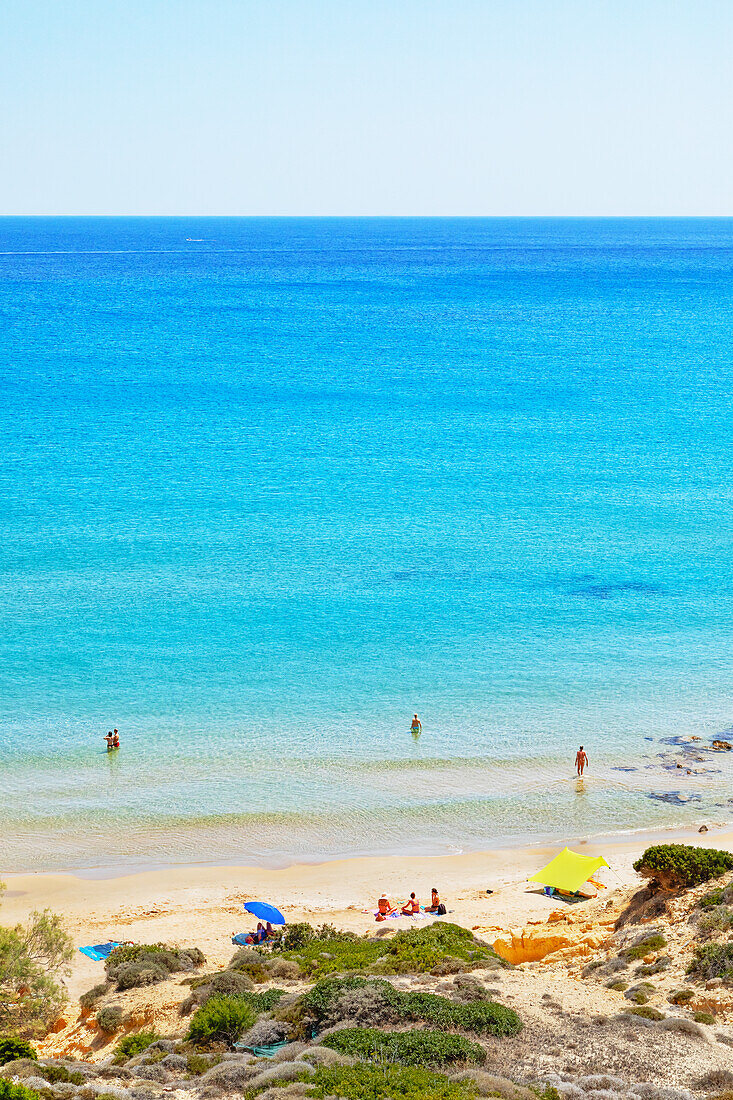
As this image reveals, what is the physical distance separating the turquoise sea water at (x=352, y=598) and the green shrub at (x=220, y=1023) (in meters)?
10.4

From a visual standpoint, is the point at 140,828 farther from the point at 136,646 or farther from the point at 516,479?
the point at 516,479

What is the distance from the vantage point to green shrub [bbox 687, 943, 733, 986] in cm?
1579

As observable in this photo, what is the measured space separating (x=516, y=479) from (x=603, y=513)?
6561mm

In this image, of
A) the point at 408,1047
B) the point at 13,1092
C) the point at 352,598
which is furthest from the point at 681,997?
the point at 352,598

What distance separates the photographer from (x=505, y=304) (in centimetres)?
12175

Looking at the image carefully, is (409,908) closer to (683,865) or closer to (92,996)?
(683,865)

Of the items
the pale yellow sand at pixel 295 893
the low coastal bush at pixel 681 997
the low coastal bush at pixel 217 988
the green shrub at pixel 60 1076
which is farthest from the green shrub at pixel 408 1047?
the pale yellow sand at pixel 295 893

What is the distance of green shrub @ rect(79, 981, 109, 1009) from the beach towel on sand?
1.89 meters

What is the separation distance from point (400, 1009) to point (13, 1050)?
571cm

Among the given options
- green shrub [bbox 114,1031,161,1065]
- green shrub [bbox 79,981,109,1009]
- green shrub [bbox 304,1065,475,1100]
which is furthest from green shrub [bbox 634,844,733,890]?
green shrub [bbox 79,981,109,1009]

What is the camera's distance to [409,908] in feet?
73.8

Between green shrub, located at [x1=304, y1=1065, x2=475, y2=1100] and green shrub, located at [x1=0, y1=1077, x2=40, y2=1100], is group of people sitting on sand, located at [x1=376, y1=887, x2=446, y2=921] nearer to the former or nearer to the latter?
green shrub, located at [x1=304, y1=1065, x2=475, y2=1100]

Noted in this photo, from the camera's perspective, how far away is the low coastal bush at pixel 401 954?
17.0m

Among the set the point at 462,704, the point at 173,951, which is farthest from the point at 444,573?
the point at 173,951
